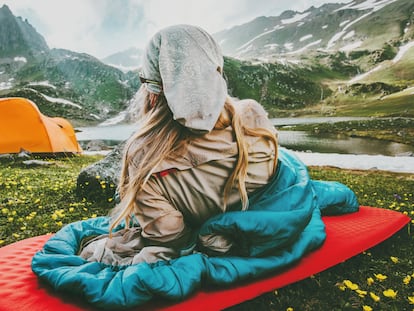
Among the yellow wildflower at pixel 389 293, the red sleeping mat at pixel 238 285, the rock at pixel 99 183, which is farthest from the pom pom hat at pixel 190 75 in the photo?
the rock at pixel 99 183

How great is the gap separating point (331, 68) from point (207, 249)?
628 ft

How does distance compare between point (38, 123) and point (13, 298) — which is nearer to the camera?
point (13, 298)

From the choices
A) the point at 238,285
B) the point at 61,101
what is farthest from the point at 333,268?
the point at 61,101

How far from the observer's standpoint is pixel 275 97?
149875mm

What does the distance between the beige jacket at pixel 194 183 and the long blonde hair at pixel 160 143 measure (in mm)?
61

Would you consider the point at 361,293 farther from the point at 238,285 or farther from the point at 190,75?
the point at 190,75

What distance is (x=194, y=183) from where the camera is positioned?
2.93 m

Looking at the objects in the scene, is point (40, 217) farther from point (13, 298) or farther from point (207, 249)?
point (207, 249)

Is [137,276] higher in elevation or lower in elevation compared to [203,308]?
higher

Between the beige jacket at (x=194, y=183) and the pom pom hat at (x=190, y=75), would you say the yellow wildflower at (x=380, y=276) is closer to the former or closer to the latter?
the beige jacket at (x=194, y=183)

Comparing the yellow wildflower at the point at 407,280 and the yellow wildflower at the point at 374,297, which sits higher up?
the yellow wildflower at the point at 374,297

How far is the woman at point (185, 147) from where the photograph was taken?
2.65 metres

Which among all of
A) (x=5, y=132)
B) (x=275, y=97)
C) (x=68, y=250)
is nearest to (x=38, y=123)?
(x=5, y=132)

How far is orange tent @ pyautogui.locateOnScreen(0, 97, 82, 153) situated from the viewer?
16.5m
